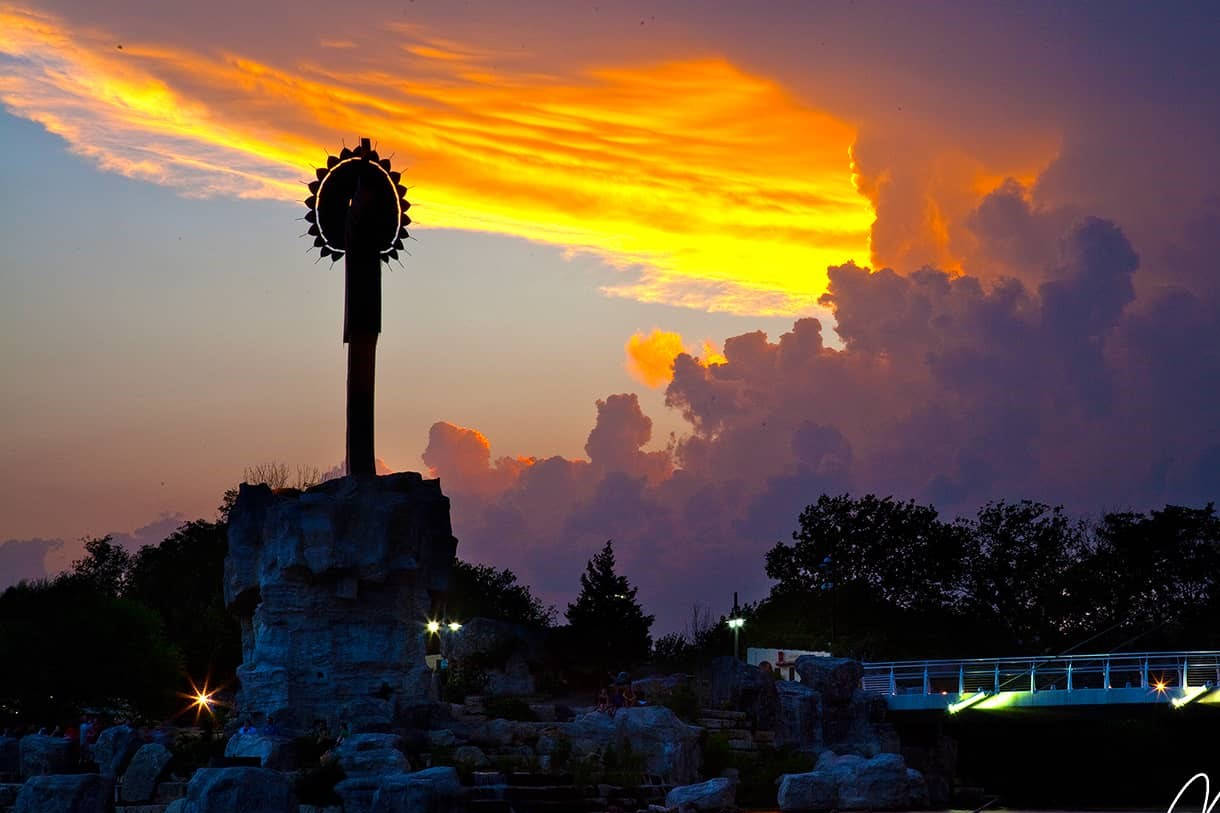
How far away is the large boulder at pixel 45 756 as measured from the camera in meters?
39.4

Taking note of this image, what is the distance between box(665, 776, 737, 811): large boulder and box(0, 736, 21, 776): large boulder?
52.4ft

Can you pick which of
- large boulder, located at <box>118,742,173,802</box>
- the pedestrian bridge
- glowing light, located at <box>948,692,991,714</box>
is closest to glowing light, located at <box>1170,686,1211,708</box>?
the pedestrian bridge

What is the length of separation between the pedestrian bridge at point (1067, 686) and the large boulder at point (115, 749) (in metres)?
26.0

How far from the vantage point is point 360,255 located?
49.8 metres

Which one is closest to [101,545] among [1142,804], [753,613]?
[753,613]

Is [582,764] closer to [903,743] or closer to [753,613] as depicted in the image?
[903,743]

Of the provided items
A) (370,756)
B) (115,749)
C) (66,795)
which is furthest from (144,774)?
(66,795)

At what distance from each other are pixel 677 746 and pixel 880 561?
178 ft

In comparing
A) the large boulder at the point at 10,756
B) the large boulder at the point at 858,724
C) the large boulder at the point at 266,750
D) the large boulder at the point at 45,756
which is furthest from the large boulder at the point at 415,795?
the large boulder at the point at 858,724

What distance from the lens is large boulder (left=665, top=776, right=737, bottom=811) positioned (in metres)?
37.3

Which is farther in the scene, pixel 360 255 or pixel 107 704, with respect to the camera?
pixel 107 704

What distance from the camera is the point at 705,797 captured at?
3750cm

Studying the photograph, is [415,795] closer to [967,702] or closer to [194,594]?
[967,702]

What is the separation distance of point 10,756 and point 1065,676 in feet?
106
